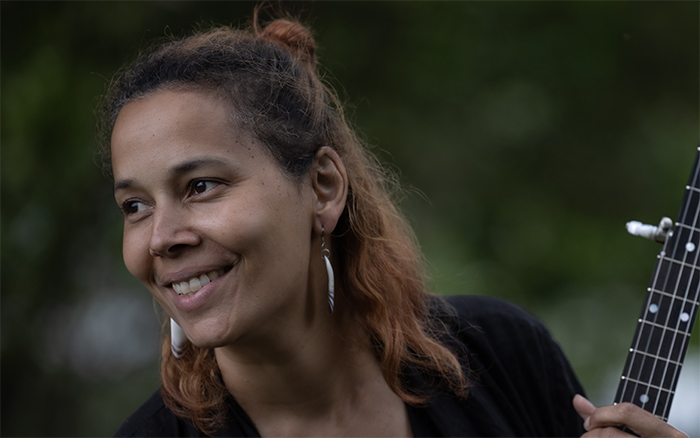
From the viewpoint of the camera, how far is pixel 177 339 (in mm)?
1700

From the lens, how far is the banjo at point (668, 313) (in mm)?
1506

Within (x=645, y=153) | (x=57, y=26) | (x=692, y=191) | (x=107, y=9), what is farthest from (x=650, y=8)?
(x=57, y=26)

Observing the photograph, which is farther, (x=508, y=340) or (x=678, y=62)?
(x=678, y=62)

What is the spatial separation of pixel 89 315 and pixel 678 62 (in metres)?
3.95

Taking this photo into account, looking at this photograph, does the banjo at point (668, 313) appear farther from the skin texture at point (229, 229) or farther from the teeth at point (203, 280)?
the teeth at point (203, 280)

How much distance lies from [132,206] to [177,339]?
1.39 ft

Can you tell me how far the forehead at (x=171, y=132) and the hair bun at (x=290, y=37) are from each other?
45cm

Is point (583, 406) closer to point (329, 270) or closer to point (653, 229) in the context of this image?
point (653, 229)

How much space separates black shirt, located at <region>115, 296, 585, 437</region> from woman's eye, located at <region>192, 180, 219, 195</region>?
0.65 m

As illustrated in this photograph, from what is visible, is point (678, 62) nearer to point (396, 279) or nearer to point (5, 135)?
point (396, 279)

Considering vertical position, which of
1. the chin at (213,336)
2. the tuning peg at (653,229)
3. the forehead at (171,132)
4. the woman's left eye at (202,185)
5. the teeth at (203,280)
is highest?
the forehead at (171,132)

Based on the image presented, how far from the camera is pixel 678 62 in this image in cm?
389

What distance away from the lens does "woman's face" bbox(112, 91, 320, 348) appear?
1393 millimetres

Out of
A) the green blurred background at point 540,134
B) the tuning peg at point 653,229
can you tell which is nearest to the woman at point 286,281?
the tuning peg at point 653,229
